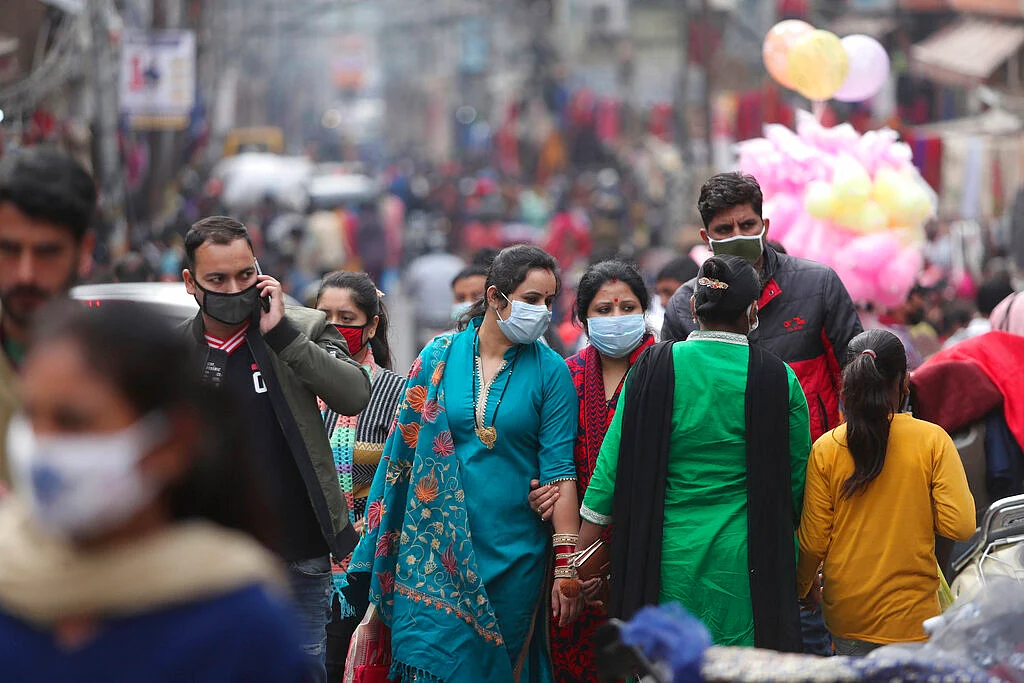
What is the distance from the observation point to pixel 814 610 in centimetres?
532

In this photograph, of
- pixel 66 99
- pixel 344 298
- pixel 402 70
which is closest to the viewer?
pixel 344 298

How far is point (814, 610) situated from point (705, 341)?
120 cm

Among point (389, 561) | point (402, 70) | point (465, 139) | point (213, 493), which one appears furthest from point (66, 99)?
point (402, 70)

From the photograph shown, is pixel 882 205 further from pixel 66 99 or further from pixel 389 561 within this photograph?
pixel 66 99

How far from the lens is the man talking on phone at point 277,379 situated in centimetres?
473

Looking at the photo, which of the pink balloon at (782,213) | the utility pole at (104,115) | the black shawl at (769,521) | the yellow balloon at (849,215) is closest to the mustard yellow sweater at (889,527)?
the black shawl at (769,521)

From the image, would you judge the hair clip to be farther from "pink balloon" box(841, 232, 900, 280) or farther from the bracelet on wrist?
"pink balloon" box(841, 232, 900, 280)

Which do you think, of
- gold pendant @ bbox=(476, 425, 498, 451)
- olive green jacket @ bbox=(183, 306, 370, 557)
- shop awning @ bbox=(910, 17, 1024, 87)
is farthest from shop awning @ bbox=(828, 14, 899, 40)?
olive green jacket @ bbox=(183, 306, 370, 557)

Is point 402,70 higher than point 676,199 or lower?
higher

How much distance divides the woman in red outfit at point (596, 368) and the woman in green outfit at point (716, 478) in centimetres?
70

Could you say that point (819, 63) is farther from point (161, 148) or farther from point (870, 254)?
point (161, 148)

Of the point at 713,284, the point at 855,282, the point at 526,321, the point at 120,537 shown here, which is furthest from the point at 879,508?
the point at 120,537

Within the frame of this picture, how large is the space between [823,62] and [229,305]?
464cm

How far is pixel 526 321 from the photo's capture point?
17.6ft
